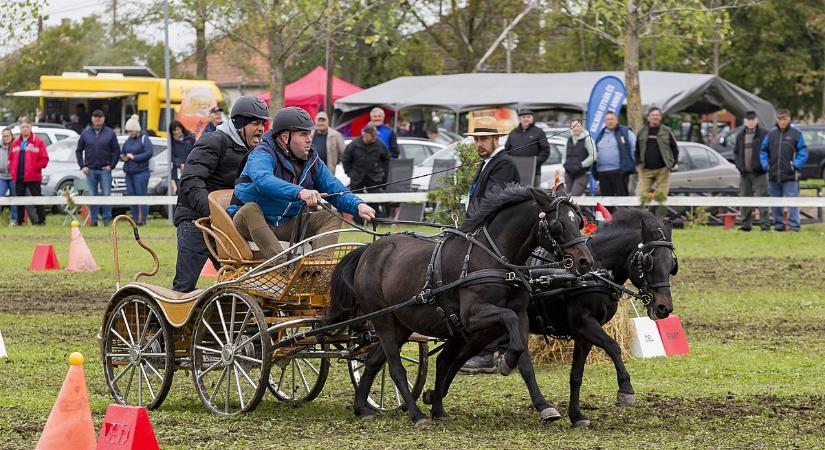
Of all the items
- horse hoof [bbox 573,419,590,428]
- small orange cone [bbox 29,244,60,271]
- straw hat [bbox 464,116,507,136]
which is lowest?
small orange cone [bbox 29,244,60,271]

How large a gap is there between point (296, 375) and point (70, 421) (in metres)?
4.04

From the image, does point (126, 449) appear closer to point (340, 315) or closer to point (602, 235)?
point (340, 315)

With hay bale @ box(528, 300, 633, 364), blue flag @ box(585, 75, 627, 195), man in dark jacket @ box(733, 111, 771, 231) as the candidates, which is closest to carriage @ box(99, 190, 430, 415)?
hay bale @ box(528, 300, 633, 364)

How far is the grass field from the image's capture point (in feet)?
27.1

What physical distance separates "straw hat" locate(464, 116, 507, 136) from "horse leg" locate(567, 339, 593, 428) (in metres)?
1.86

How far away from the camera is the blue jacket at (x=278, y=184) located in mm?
9312

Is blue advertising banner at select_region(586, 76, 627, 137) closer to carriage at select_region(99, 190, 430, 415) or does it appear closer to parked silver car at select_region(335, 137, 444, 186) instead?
parked silver car at select_region(335, 137, 444, 186)

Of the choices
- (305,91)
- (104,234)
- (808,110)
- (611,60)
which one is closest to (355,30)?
(305,91)

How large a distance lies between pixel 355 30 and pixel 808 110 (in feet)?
73.8

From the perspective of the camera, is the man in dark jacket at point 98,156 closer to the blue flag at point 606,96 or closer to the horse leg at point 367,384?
the blue flag at point 606,96

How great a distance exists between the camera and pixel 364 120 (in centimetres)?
4191

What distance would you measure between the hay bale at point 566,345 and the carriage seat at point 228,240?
2870 mm

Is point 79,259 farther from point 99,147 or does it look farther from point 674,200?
point 674,200

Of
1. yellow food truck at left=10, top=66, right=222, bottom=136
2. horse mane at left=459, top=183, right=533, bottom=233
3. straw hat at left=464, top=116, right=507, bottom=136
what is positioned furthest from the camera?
yellow food truck at left=10, top=66, right=222, bottom=136
